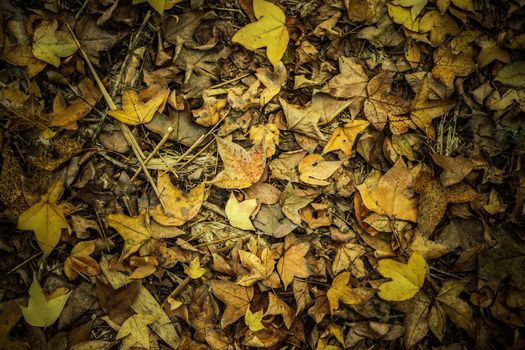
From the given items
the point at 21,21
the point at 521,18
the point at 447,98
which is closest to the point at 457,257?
the point at 447,98

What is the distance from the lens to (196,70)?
1.85 metres

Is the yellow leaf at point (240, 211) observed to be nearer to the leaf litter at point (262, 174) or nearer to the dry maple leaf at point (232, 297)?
the leaf litter at point (262, 174)

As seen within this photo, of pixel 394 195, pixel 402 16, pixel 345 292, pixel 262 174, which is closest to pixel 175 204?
pixel 262 174

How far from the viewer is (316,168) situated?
179 centimetres

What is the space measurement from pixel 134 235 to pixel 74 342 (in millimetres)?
621

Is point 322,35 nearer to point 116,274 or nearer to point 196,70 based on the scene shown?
point 196,70

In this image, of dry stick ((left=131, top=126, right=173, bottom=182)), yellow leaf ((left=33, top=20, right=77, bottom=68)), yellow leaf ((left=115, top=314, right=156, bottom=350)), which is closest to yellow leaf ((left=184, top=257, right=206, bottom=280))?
yellow leaf ((left=115, top=314, right=156, bottom=350))

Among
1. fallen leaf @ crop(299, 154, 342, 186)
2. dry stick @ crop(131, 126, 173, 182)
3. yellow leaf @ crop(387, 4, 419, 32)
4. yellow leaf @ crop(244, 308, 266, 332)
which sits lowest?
yellow leaf @ crop(244, 308, 266, 332)

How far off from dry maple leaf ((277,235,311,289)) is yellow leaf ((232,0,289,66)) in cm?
107

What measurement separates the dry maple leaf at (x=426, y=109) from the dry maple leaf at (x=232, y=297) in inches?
54.3

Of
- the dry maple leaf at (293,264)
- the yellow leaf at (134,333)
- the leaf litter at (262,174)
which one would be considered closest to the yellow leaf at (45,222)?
the leaf litter at (262,174)

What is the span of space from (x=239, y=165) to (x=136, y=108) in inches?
26.2

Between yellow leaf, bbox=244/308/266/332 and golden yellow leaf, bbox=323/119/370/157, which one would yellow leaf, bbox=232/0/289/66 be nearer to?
golden yellow leaf, bbox=323/119/370/157

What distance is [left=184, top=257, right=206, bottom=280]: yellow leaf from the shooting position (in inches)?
66.1
